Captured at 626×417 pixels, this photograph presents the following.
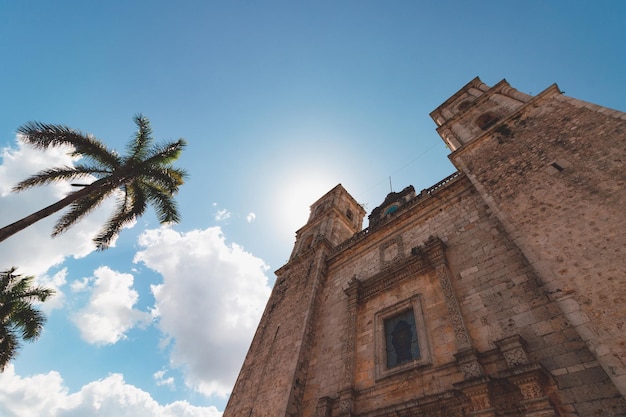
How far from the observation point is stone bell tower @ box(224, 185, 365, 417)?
994 centimetres

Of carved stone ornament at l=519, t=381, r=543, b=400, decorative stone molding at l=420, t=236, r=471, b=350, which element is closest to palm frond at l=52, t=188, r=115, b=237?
decorative stone molding at l=420, t=236, r=471, b=350

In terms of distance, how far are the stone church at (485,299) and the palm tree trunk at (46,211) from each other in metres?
8.84

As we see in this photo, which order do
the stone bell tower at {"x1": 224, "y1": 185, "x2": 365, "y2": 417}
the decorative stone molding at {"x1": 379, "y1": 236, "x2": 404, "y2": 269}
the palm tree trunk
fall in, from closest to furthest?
the palm tree trunk < the stone bell tower at {"x1": 224, "y1": 185, "x2": 365, "y2": 417} < the decorative stone molding at {"x1": 379, "y1": 236, "x2": 404, "y2": 269}

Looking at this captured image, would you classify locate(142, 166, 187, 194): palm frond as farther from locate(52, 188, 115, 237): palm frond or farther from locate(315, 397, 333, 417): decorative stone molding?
locate(315, 397, 333, 417): decorative stone molding

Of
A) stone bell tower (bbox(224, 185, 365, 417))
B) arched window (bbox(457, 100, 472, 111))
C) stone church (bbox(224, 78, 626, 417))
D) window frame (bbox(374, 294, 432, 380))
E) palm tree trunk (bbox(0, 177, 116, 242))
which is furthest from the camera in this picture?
arched window (bbox(457, 100, 472, 111))

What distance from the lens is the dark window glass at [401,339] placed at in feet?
27.9

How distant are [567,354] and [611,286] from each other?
4.82 ft

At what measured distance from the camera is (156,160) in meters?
13.2

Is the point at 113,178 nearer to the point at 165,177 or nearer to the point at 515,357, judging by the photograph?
the point at 165,177

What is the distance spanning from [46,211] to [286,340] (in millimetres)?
9195

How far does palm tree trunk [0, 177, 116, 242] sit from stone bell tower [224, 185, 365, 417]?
8.72 meters

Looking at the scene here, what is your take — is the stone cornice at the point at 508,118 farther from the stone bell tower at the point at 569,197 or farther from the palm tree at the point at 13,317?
the palm tree at the point at 13,317

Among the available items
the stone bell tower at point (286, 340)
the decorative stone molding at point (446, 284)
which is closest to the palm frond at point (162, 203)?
the stone bell tower at point (286, 340)

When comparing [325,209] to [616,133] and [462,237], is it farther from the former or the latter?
Result: [616,133]
